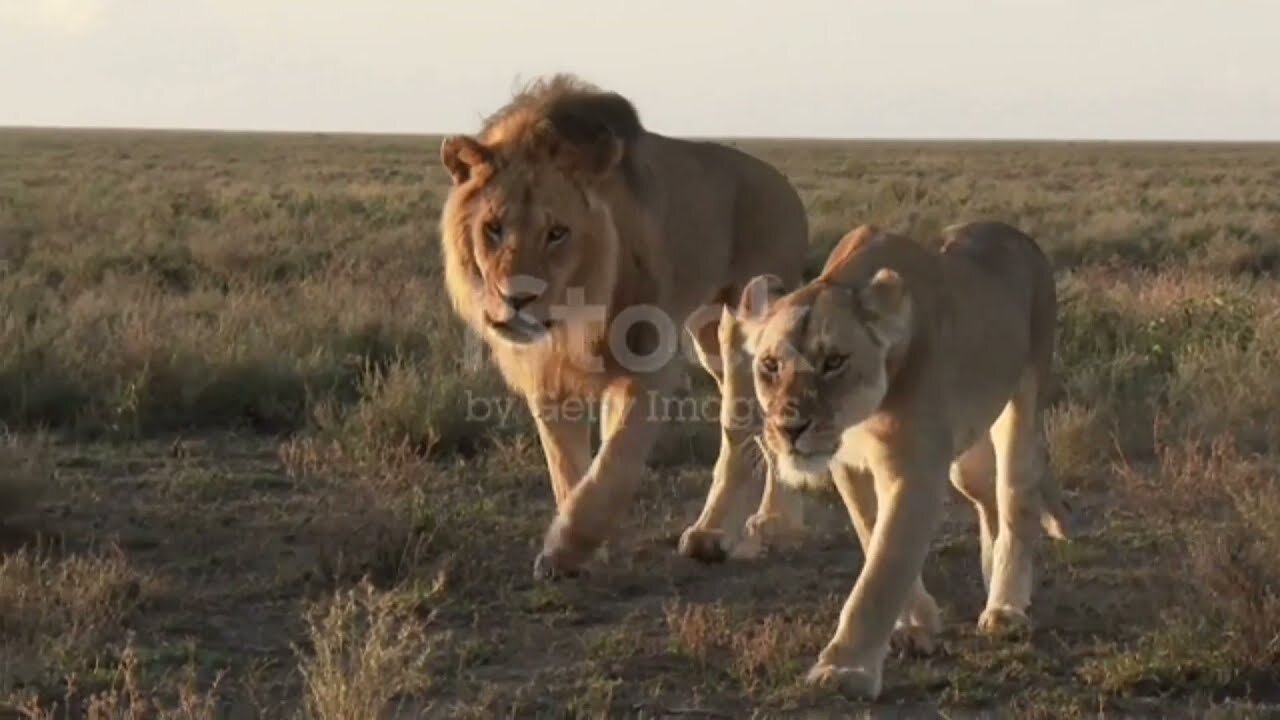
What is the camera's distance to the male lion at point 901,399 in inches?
183

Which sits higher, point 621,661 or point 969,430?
point 969,430

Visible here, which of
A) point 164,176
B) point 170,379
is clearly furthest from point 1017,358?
point 164,176

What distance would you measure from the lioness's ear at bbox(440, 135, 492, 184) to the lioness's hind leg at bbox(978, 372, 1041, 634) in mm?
2220

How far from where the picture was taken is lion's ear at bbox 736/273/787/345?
16.0 ft

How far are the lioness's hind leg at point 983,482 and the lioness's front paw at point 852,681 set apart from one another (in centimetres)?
130

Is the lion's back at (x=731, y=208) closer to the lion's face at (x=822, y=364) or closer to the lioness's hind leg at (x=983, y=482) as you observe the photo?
the lioness's hind leg at (x=983, y=482)

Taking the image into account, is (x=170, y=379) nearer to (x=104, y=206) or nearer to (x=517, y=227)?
(x=517, y=227)

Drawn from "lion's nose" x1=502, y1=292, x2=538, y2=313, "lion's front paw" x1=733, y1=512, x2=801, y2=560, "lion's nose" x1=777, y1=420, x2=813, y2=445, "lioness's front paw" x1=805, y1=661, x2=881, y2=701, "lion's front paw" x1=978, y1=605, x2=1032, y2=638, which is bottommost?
"lion's front paw" x1=733, y1=512, x2=801, y2=560

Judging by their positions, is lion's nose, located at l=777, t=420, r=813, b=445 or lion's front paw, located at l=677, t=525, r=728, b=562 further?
lion's front paw, located at l=677, t=525, r=728, b=562

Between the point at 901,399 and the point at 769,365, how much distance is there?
0.48 metres

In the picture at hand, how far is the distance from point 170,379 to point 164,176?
38413mm

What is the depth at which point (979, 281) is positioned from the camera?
5.66 m

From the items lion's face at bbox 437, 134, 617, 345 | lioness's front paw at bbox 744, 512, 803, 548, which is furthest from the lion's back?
lioness's front paw at bbox 744, 512, 803, 548

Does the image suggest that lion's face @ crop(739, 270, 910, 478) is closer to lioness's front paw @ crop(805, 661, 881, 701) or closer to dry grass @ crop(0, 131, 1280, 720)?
lioness's front paw @ crop(805, 661, 881, 701)
